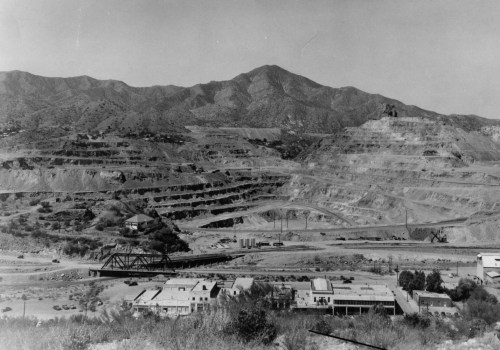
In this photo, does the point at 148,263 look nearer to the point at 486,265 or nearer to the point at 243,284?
the point at 243,284

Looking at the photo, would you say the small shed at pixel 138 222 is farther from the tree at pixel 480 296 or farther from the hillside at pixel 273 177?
the tree at pixel 480 296

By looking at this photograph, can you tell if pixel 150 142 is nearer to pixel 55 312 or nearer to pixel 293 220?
pixel 293 220

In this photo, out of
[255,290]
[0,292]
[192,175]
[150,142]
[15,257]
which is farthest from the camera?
[150,142]

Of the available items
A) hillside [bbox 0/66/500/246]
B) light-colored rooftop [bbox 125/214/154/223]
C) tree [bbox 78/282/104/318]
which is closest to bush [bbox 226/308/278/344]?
tree [bbox 78/282/104/318]

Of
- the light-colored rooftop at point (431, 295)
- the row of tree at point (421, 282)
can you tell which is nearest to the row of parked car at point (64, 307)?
the light-colored rooftop at point (431, 295)

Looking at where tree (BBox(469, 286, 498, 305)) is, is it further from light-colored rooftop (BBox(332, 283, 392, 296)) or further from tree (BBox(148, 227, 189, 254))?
tree (BBox(148, 227, 189, 254))

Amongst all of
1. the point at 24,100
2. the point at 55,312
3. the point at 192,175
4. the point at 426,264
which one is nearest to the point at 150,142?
the point at 192,175
